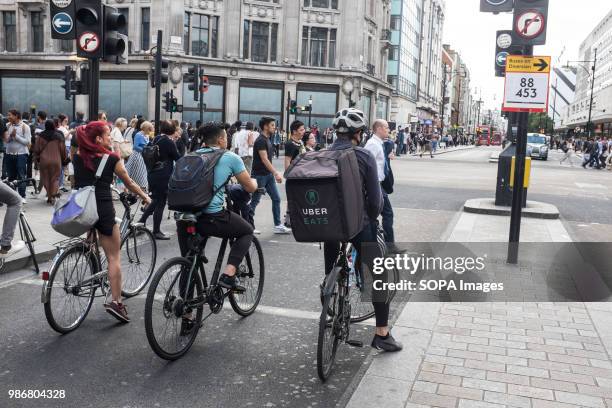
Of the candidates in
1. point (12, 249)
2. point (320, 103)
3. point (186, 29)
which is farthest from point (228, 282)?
point (320, 103)

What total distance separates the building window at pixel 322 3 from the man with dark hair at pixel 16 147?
36705mm

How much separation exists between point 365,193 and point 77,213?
2.21 metres

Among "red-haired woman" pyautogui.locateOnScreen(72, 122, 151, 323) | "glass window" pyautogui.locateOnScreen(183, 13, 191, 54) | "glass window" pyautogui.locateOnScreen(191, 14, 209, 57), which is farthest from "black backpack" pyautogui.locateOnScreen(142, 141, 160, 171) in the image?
"glass window" pyautogui.locateOnScreen(191, 14, 209, 57)

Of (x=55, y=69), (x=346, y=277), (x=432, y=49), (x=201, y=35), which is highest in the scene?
(x=432, y=49)

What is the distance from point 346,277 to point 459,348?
42.4 inches

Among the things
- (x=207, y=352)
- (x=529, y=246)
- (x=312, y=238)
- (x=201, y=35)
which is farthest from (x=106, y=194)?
(x=201, y=35)

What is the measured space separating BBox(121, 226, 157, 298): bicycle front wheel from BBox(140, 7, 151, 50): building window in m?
40.1

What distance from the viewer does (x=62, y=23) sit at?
7.45 metres

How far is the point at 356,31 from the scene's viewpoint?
1881 inches

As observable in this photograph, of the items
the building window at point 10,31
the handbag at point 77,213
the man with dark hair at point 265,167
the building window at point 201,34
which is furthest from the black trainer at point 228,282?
the building window at point 10,31

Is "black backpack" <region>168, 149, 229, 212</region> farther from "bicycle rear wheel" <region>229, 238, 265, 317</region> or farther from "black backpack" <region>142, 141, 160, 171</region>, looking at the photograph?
"black backpack" <region>142, 141, 160, 171</region>

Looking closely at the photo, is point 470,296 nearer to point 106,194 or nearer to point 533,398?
point 533,398

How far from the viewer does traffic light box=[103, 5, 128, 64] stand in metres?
7.54

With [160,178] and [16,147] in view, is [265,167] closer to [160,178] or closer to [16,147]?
[160,178]
